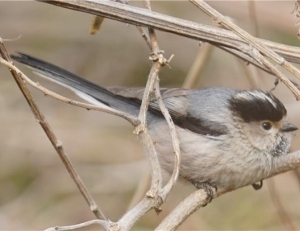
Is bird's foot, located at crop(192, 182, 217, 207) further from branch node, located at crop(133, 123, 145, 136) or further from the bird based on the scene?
branch node, located at crop(133, 123, 145, 136)

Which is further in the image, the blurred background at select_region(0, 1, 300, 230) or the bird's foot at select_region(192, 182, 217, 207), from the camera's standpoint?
the blurred background at select_region(0, 1, 300, 230)

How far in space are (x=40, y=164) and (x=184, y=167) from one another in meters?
2.45

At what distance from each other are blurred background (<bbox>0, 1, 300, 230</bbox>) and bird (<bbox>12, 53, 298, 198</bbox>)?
1.30 meters

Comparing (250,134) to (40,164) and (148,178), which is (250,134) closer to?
(148,178)

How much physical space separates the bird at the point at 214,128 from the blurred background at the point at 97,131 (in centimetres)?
130

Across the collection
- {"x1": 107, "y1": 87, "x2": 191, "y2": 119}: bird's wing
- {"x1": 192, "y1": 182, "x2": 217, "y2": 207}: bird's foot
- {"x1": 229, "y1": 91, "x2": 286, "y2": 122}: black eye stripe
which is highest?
{"x1": 107, "y1": 87, "x2": 191, "y2": 119}: bird's wing

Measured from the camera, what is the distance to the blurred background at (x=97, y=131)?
5539 mm

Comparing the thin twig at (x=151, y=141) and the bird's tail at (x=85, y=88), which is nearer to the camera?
the thin twig at (x=151, y=141)

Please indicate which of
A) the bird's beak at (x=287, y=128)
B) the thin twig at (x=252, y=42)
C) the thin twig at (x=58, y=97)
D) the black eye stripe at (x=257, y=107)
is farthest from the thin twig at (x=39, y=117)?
the bird's beak at (x=287, y=128)

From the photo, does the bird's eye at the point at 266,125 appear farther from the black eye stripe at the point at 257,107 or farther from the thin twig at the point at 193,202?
the thin twig at the point at 193,202

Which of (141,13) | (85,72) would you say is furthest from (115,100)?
(85,72)

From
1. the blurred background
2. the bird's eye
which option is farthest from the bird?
the blurred background

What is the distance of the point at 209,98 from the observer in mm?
3830

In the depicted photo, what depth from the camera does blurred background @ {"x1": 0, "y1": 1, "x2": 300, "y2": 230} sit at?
5.54 metres
